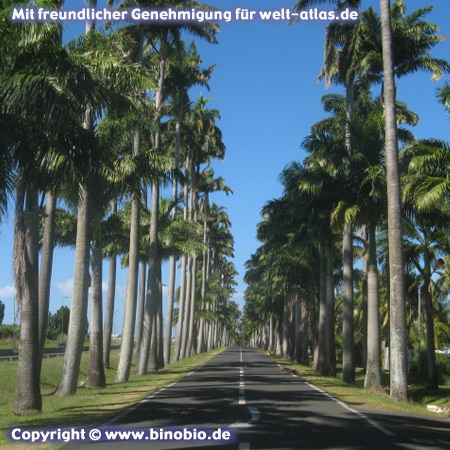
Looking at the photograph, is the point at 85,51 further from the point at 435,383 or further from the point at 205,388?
the point at 435,383

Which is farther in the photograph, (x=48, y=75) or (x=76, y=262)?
(x=76, y=262)

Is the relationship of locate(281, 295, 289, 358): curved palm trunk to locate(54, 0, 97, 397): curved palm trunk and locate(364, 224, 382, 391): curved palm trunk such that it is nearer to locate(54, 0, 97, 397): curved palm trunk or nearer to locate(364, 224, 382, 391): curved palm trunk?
locate(364, 224, 382, 391): curved palm trunk

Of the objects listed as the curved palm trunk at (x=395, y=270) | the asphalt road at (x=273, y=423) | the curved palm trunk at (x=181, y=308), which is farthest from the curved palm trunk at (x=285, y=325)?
the asphalt road at (x=273, y=423)

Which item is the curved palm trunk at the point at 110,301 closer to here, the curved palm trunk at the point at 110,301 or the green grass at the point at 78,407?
the curved palm trunk at the point at 110,301

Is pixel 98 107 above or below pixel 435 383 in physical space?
above

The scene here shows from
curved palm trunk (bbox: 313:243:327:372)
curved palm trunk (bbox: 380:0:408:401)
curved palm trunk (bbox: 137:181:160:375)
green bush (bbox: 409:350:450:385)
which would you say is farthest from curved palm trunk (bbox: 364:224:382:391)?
green bush (bbox: 409:350:450:385)

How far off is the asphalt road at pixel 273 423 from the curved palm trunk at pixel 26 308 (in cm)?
240

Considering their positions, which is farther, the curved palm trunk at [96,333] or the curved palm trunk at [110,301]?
the curved palm trunk at [110,301]

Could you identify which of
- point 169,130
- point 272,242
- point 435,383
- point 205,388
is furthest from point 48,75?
point 272,242

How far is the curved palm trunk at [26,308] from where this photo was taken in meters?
13.7

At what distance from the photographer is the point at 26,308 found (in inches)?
549

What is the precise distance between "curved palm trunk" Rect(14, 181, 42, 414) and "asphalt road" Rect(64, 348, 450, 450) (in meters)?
2.40

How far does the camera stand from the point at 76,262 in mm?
18703

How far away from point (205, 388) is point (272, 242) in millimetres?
24591
